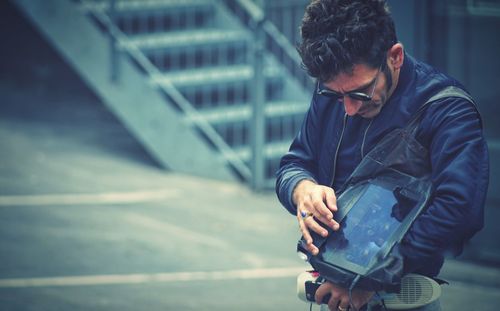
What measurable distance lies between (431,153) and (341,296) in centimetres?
55

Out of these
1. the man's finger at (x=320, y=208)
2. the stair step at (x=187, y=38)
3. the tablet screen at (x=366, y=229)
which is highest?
the man's finger at (x=320, y=208)

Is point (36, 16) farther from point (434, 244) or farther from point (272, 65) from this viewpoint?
point (434, 244)

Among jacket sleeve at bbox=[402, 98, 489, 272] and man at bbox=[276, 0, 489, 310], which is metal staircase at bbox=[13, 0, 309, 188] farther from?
jacket sleeve at bbox=[402, 98, 489, 272]

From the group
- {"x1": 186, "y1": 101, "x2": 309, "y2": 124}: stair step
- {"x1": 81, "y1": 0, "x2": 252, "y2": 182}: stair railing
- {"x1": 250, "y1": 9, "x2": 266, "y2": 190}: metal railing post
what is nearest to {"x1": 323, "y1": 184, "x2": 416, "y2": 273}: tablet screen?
{"x1": 250, "y1": 9, "x2": 266, "y2": 190}: metal railing post

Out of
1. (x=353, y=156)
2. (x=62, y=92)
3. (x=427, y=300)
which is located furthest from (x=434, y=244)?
(x=62, y=92)

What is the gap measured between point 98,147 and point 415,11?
4.86 meters

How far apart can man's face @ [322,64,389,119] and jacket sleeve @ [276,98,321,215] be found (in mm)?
295

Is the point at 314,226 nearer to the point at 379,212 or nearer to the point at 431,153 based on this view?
the point at 379,212

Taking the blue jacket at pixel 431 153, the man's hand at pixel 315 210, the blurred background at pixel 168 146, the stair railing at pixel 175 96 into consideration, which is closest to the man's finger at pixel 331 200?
the man's hand at pixel 315 210

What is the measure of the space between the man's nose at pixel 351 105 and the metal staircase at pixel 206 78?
6.03 metres

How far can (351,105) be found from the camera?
3.04 metres

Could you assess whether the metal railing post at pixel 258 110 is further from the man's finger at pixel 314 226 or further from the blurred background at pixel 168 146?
the man's finger at pixel 314 226

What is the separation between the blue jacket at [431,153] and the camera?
285cm

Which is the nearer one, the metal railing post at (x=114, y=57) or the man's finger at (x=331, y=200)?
the man's finger at (x=331, y=200)
